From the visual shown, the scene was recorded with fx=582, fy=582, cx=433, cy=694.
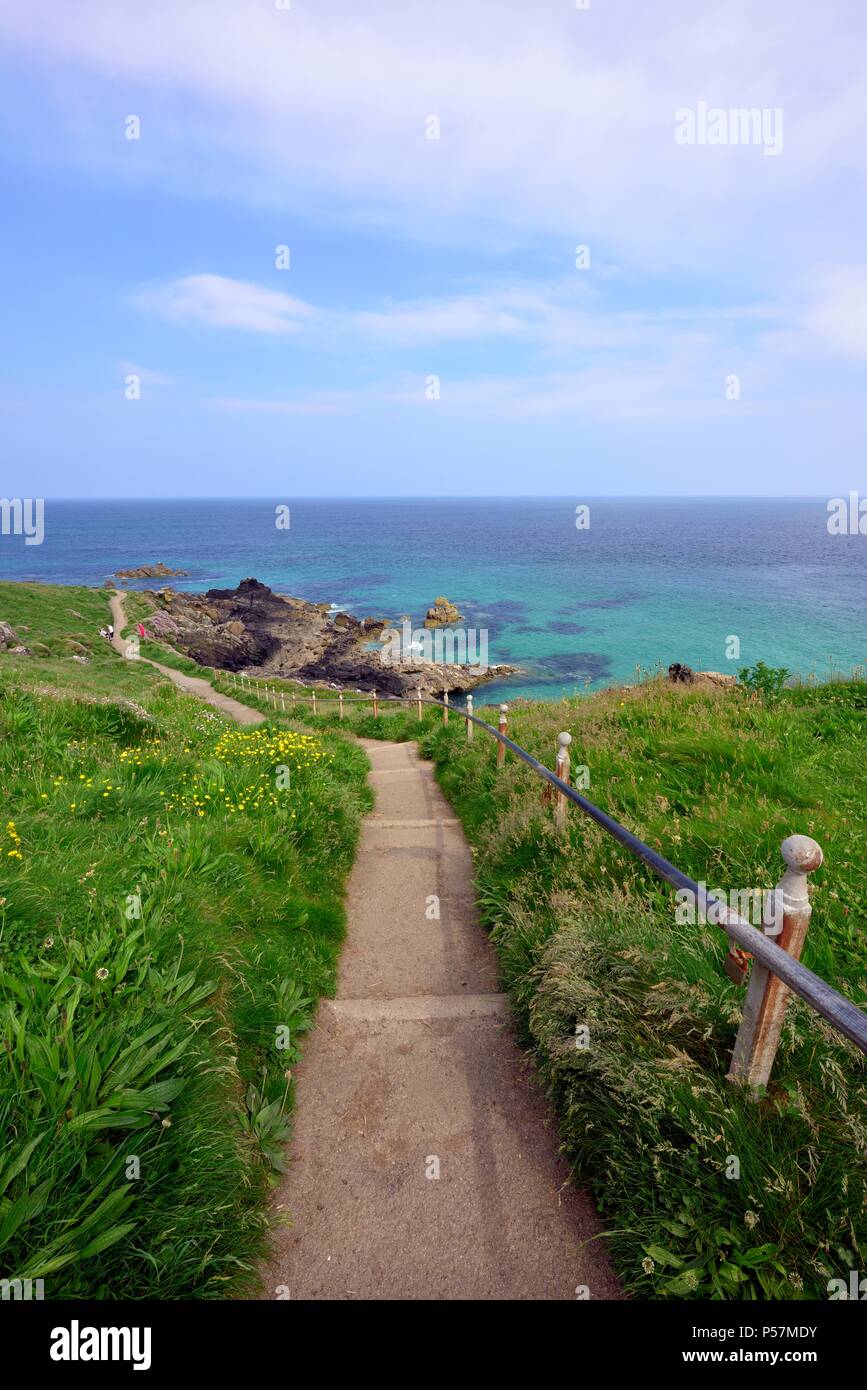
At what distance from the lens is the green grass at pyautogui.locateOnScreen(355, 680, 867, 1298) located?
2.24 metres

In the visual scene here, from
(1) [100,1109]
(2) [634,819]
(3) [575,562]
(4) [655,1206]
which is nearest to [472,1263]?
(4) [655,1206]

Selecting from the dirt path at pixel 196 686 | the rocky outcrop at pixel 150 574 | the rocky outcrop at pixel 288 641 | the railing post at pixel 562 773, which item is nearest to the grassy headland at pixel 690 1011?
the railing post at pixel 562 773

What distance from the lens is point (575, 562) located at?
4250 inches

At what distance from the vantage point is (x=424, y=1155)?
3281 mm

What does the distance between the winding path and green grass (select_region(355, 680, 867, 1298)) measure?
0.25 metres

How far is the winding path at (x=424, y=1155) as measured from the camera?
268cm

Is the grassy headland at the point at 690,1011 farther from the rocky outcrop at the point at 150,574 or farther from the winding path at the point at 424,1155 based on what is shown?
the rocky outcrop at the point at 150,574

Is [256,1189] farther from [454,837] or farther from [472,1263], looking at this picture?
[454,837]

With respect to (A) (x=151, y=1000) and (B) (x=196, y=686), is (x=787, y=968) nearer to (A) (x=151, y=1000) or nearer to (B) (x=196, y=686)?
(A) (x=151, y=1000)

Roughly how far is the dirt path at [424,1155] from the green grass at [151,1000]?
23cm

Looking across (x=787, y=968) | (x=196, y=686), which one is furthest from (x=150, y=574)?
(x=787, y=968)

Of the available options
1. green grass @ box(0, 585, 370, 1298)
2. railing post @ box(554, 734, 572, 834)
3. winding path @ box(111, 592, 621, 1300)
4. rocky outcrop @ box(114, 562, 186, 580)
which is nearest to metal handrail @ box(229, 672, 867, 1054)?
winding path @ box(111, 592, 621, 1300)

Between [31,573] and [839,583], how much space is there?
130713 mm

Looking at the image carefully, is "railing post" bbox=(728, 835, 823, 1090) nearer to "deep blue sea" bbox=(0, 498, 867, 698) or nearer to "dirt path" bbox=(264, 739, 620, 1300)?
"dirt path" bbox=(264, 739, 620, 1300)
